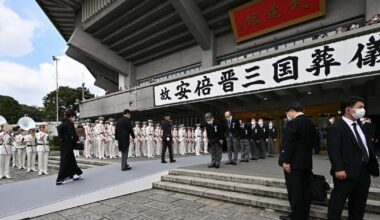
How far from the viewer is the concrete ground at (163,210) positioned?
16.4 ft

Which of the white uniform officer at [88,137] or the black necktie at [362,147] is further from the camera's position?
the white uniform officer at [88,137]

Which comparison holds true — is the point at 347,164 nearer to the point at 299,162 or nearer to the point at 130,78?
the point at 299,162

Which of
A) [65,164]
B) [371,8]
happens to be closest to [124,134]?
[65,164]

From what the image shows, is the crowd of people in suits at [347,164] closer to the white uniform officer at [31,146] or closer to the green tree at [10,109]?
the white uniform officer at [31,146]

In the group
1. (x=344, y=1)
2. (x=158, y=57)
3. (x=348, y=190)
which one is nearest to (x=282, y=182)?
(x=348, y=190)

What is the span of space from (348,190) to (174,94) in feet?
46.1

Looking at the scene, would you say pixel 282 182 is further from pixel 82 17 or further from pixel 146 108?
pixel 82 17

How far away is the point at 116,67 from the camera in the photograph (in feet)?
88.9

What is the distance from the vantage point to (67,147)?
6906mm

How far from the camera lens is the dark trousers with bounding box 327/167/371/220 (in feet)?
11.3

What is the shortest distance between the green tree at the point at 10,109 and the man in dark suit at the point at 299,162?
2544 inches

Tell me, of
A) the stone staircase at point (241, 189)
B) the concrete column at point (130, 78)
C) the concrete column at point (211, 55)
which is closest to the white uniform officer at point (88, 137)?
the stone staircase at point (241, 189)

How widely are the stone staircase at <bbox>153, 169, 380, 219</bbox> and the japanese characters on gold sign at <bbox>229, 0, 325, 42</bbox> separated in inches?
460

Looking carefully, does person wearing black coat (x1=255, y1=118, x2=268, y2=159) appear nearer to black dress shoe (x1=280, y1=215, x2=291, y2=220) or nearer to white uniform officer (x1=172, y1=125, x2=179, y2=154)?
white uniform officer (x1=172, y1=125, x2=179, y2=154)
